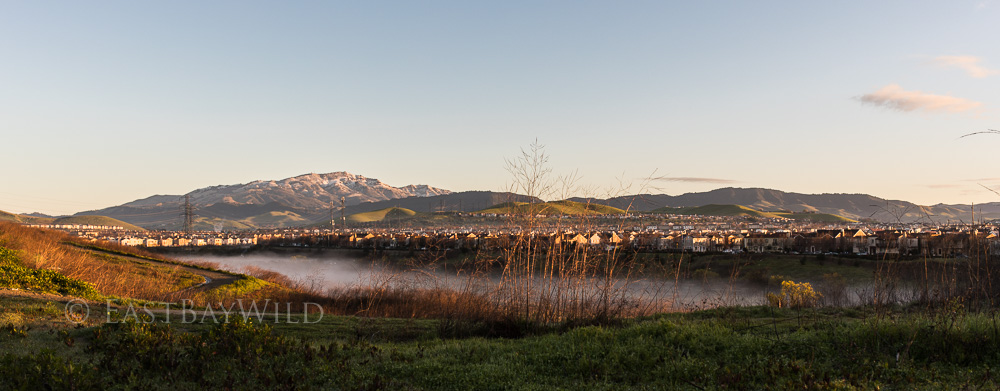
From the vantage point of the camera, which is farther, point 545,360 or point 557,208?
point 557,208

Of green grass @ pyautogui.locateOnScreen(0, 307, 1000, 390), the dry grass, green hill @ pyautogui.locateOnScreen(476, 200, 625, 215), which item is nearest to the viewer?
green grass @ pyautogui.locateOnScreen(0, 307, 1000, 390)

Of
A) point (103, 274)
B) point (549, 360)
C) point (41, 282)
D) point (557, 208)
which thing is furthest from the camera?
point (103, 274)

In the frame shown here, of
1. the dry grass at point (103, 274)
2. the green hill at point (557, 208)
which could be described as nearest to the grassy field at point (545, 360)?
the green hill at point (557, 208)

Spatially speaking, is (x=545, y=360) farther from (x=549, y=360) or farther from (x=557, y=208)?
(x=557, y=208)

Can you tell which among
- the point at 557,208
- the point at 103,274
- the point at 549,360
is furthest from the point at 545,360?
the point at 103,274

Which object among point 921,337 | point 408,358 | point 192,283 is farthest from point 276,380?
point 192,283

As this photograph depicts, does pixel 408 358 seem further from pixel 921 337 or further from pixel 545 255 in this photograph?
pixel 921 337

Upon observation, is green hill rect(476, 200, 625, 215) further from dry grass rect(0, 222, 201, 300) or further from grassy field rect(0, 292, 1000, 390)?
dry grass rect(0, 222, 201, 300)

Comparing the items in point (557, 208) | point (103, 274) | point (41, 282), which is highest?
point (557, 208)

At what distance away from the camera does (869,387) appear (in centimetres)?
547

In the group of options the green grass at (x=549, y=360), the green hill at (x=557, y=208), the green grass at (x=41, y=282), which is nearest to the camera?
the green grass at (x=549, y=360)

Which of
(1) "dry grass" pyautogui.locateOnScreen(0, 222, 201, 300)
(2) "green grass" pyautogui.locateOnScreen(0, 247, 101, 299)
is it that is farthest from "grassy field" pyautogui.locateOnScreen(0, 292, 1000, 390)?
(1) "dry grass" pyautogui.locateOnScreen(0, 222, 201, 300)

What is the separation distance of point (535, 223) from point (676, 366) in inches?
186

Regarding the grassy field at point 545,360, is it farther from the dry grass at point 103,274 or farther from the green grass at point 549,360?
the dry grass at point 103,274
